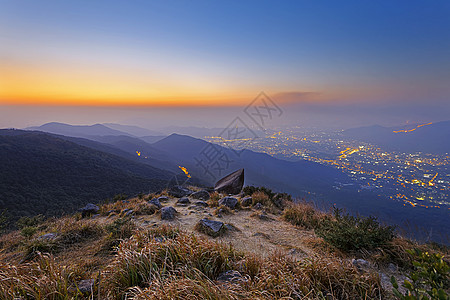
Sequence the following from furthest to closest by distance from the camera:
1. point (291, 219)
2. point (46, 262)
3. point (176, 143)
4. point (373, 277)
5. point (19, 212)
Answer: point (176, 143) → point (19, 212) → point (291, 219) → point (46, 262) → point (373, 277)

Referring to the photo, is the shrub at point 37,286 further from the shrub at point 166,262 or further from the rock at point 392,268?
the rock at point 392,268

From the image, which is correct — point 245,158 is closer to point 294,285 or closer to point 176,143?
point 176,143

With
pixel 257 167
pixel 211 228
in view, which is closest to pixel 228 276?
pixel 211 228

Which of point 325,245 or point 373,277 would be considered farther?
point 325,245

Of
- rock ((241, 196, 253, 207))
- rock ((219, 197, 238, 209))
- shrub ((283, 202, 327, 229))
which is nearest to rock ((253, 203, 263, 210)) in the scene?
rock ((241, 196, 253, 207))

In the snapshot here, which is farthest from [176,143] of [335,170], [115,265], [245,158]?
[115,265]

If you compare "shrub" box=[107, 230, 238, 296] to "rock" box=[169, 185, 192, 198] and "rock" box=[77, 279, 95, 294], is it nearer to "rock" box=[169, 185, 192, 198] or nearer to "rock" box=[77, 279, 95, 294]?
"rock" box=[77, 279, 95, 294]

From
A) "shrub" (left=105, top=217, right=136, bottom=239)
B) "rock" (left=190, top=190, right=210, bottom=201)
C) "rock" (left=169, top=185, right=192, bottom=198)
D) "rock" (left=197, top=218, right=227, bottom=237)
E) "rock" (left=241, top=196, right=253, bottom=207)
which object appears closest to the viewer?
"shrub" (left=105, top=217, right=136, bottom=239)
